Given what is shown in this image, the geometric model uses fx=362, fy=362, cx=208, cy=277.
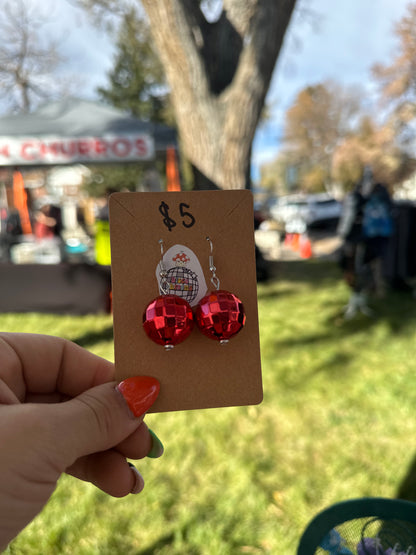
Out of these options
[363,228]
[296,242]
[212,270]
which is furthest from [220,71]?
[296,242]

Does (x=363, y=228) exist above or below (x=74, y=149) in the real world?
below

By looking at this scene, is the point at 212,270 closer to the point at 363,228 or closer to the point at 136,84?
the point at 363,228

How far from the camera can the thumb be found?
1.83ft

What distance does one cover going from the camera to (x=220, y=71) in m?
4.28

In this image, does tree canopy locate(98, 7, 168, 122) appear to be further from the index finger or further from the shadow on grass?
the index finger

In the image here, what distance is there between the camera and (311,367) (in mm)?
2949

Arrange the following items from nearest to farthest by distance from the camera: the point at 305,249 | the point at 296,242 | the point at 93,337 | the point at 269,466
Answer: the point at 269,466
the point at 93,337
the point at 305,249
the point at 296,242

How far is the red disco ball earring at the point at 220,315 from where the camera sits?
573mm

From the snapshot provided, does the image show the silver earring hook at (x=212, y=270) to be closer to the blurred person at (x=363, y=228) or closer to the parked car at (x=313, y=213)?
the blurred person at (x=363, y=228)

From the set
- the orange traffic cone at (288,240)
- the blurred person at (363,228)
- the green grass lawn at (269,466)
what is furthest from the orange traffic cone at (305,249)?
the green grass lawn at (269,466)

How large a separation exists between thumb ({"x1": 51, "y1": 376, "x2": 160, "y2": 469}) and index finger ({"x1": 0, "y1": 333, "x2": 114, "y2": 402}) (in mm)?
157

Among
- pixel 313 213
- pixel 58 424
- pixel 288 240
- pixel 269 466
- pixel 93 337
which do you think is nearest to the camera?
pixel 58 424

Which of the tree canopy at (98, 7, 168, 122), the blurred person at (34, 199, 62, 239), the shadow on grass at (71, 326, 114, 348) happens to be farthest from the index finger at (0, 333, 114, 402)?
the tree canopy at (98, 7, 168, 122)

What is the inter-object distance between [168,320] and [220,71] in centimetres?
448
